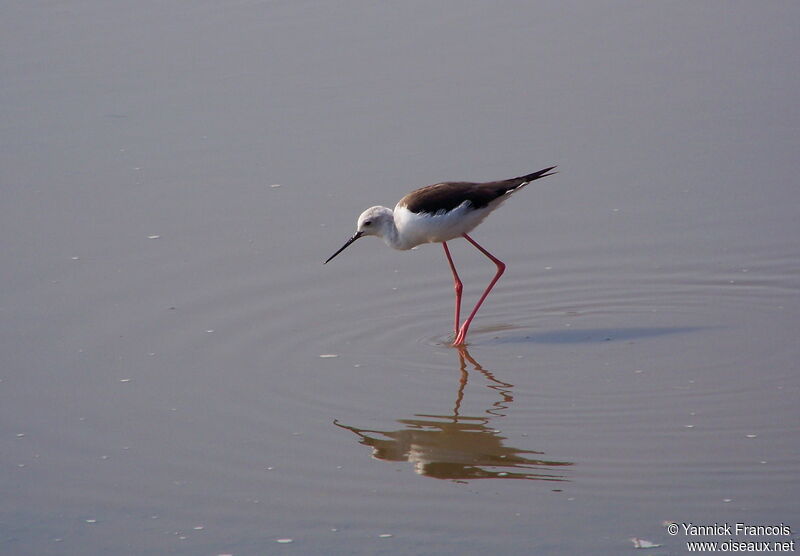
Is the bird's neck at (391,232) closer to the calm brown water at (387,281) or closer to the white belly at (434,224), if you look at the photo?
the white belly at (434,224)

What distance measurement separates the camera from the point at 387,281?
801cm

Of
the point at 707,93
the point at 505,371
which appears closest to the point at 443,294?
the point at 505,371

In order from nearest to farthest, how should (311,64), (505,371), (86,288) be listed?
(505,371) → (86,288) → (311,64)

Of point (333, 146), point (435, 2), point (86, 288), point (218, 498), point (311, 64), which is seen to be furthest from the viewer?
point (435, 2)

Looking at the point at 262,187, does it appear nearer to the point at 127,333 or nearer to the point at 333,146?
the point at 333,146

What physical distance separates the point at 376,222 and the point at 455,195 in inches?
20.4

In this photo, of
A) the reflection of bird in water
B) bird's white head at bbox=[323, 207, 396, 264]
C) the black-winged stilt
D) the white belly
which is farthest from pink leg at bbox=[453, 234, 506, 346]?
the reflection of bird in water

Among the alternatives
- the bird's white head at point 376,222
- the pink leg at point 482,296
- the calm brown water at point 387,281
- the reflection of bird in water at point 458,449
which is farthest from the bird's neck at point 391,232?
the reflection of bird in water at point 458,449

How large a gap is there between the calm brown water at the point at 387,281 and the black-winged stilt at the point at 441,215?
0.33 metres

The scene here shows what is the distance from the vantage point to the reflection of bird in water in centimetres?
571

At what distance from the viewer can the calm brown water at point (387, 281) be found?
550 cm

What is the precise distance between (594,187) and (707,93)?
76.5 inches

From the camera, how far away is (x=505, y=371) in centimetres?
686

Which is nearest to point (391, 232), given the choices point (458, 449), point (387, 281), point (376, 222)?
point (376, 222)
